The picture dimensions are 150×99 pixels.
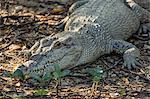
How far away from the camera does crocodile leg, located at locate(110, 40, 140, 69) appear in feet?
17.5

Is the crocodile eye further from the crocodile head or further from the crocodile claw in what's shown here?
the crocodile claw

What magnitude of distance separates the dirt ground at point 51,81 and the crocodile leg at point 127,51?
0.08m

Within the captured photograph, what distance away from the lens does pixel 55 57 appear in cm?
509

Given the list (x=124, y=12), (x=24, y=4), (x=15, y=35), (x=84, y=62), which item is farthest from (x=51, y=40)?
(x=24, y=4)

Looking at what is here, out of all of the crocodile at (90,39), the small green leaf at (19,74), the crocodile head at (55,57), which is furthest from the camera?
the crocodile at (90,39)

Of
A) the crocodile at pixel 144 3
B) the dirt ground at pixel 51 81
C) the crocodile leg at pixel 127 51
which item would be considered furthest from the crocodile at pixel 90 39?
the crocodile at pixel 144 3

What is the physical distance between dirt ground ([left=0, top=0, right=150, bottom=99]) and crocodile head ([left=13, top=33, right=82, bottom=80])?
0.13m

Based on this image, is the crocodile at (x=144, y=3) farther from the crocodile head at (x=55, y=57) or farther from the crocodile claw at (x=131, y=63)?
the crocodile head at (x=55, y=57)

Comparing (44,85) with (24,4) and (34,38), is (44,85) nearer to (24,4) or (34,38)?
(34,38)

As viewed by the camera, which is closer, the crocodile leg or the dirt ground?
the dirt ground

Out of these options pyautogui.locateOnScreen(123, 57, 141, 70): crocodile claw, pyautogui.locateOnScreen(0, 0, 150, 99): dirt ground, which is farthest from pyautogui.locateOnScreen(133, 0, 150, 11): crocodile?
pyautogui.locateOnScreen(123, 57, 141, 70): crocodile claw

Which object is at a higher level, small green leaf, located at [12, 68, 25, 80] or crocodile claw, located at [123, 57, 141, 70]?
small green leaf, located at [12, 68, 25, 80]

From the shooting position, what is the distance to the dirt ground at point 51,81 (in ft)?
15.4

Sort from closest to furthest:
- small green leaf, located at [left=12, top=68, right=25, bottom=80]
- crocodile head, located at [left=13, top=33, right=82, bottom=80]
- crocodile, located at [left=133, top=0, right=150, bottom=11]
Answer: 1. small green leaf, located at [left=12, top=68, right=25, bottom=80]
2. crocodile head, located at [left=13, top=33, right=82, bottom=80]
3. crocodile, located at [left=133, top=0, right=150, bottom=11]
